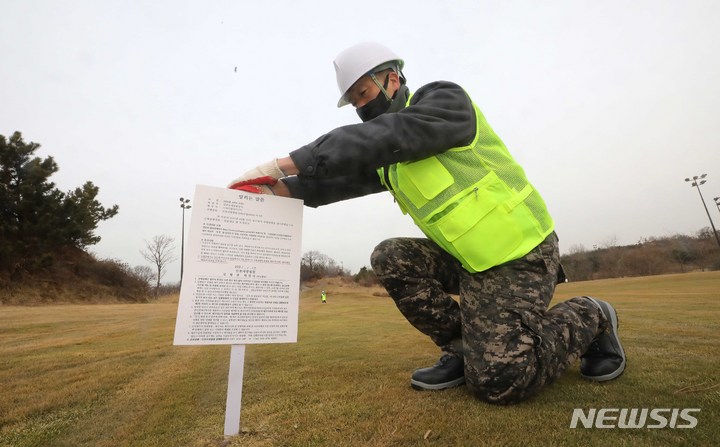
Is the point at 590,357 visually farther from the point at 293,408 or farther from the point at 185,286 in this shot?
the point at 185,286

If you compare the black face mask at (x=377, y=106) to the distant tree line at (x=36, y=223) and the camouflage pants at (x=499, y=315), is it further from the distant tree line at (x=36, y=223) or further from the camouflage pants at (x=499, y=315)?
the distant tree line at (x=36, y=223)

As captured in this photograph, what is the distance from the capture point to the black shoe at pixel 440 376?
72.1 inches

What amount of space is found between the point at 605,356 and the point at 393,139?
1.60m

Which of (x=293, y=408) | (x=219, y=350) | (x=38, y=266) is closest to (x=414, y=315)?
(x=293, y=408)

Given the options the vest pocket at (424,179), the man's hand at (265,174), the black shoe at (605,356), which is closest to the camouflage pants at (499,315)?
the black shoe at (605,356)

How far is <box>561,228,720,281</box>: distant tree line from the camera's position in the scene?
123 feet

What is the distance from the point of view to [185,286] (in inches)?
59.5

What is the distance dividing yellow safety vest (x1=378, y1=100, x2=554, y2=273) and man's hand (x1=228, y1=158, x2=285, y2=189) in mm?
697

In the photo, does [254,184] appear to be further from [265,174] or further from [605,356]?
[605,356]

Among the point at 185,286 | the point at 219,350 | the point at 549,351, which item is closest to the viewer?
the point at 185,286

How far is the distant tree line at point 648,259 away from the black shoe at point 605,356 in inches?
1455

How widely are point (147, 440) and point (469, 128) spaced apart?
1.97 meters

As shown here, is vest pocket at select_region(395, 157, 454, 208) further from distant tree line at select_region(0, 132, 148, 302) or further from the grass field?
distant tree line at select_region(0, 132, 148, 302)

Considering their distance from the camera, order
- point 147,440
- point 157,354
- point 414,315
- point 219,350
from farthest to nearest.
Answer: point 219,350
point 157,354
point 414,315
point 147,440
